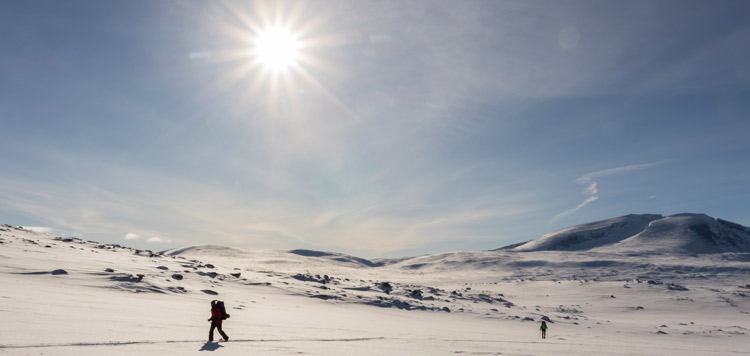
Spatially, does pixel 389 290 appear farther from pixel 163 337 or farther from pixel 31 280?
pixel 163 337

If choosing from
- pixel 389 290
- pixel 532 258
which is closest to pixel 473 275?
pixel 532 258

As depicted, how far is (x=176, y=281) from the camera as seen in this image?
26797 mm

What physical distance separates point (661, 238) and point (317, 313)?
552 feet

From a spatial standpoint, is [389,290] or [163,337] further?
[389,290]

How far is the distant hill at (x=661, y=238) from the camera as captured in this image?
449 ft

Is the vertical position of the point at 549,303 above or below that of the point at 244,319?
Result: below

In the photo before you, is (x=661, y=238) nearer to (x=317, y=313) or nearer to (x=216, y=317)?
(x=317, y=313)

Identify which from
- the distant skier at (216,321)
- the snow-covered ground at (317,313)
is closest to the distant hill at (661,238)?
the snow-covered ground at (317,313)

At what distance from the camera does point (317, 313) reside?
885 inches

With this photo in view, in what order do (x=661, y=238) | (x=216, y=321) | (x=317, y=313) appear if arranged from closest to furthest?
(x=216, y=321)
(x=317, y=313)
(x=661, y=238)

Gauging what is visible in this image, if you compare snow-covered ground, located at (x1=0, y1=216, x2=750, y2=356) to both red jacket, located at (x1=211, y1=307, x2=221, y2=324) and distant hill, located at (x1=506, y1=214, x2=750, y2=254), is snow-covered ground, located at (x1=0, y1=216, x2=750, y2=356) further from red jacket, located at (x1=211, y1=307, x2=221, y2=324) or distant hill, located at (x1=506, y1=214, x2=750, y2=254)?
distant hill, located at (x1=506, y1=214, x2=750, y2=254)

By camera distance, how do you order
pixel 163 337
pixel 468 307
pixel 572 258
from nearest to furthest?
1. pixel 163 337
2. pixel 468 307
3. pixel 572 258

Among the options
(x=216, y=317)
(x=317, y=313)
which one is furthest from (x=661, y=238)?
(x=216, y=317)

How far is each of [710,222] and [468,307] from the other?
20015 centimetres
